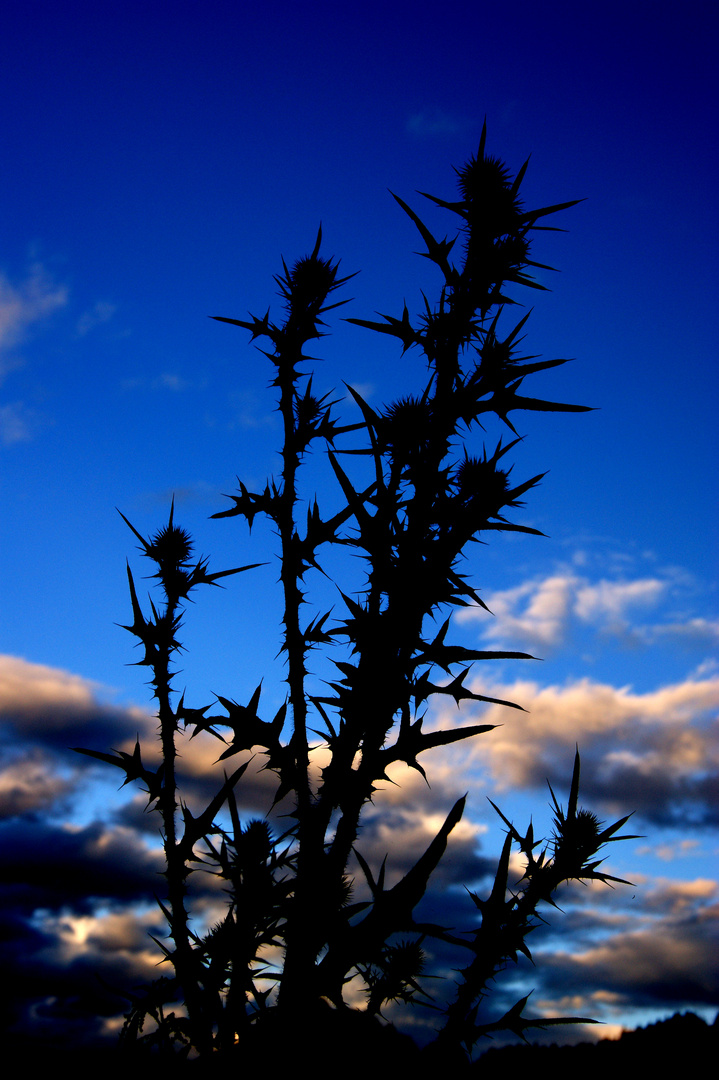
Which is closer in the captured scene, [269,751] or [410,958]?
[269,751]

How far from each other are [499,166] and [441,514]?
1748mm

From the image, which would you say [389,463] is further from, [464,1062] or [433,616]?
[464,1062]

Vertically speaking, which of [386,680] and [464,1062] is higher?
[386,680]

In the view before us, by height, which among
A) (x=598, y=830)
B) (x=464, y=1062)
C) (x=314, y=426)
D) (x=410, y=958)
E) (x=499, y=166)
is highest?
(x=499, y=166)

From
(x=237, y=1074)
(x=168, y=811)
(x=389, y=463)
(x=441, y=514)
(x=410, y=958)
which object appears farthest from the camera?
(x=410, y=958)

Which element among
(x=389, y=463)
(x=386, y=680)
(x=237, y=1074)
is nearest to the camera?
(x=237, y=1074)

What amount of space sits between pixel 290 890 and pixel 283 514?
4.75 ft

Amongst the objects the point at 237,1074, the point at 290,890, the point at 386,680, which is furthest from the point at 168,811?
the point at 386,680

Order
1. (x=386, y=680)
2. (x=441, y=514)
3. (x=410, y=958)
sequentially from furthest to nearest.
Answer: (x=410, y=958) → (x=441, y=514) → (x=386, y=680)

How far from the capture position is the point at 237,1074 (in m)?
2.04

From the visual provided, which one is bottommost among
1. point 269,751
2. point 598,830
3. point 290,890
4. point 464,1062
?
point 464,1062

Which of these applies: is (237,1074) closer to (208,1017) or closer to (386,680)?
(208,1017)

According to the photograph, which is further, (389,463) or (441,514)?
(389,463)

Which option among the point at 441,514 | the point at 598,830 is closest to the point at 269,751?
the point at 441,514
